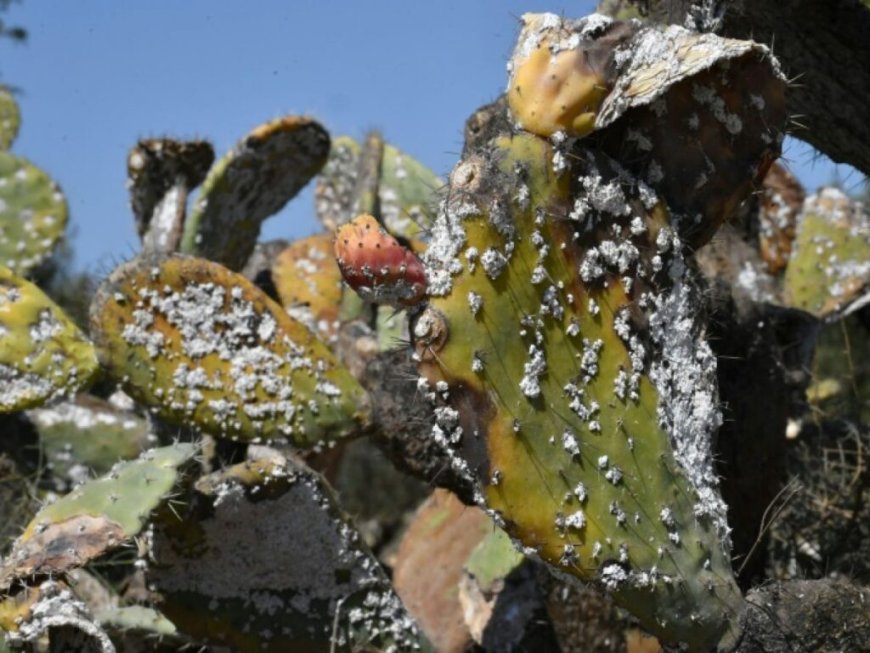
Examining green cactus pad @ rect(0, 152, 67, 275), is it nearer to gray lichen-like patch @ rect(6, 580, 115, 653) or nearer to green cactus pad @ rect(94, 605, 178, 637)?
green cactus pad @ rect(94, 605, 178, 637)

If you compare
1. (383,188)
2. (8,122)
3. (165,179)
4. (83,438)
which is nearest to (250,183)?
(165,179)

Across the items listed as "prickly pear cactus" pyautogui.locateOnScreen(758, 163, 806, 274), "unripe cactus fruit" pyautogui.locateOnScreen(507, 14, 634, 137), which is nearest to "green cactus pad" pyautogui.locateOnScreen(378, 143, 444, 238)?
"prickly pear cactus" pyautogui.locateOnScreen(758, 163, 806, 274)

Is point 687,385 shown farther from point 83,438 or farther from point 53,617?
point 83,438

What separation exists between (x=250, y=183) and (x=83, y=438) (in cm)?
86

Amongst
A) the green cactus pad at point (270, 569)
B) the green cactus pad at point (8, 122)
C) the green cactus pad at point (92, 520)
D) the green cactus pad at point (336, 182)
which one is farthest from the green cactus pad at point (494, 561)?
the green cactus pad at point (8, 122)

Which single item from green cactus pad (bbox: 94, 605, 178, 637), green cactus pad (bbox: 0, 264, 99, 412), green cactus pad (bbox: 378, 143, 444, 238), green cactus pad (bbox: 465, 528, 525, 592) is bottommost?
green cactus pad (bbox: 94, 605, 178, 637)

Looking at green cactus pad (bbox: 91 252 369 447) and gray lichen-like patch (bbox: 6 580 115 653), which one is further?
green cactus pad (bbox: 91 252 369 447)

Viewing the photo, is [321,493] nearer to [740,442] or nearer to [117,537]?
[117,537]

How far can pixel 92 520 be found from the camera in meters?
2.33

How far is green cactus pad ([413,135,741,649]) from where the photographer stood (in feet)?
6.28

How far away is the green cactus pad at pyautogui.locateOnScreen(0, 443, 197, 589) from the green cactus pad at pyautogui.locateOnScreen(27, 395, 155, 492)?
1.28m

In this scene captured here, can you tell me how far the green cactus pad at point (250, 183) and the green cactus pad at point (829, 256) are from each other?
1.62 meters

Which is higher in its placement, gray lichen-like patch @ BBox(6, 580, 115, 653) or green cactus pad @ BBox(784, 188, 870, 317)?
green cactus pad @ BBox(784, 188, 870, 317)

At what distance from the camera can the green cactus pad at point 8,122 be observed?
5281 millimetres
